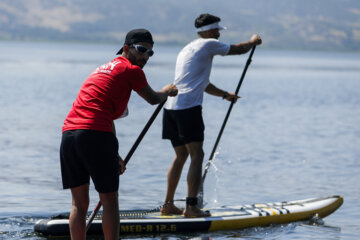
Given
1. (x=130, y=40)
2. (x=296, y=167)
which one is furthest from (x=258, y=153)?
(x=130, y=40)

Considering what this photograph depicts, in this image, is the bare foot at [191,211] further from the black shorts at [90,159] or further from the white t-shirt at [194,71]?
the black shorts at [90,159]

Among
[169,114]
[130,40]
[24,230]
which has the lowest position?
[24,230]

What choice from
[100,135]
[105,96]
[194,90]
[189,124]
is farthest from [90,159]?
[194,90]

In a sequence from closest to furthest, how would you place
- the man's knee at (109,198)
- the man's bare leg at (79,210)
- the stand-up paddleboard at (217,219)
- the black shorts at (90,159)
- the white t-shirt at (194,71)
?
1. the black shorts at (90,159)
2. the man's knee at (109,198)
3. the man's bare leg at (79,210)
4. the stand-up paddleboard at (217,219)
5. the white t-shirt at (194,71)

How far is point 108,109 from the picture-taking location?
6148mm

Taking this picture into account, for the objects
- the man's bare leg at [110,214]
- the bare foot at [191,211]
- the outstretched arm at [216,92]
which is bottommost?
the bare foot at [191,211]

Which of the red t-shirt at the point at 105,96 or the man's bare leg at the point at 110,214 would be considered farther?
the man's bare leg at the point at 110,214

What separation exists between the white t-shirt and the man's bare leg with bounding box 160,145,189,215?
639 mm

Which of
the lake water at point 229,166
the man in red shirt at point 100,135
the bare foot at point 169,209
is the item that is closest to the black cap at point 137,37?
the man in red shirt at point 100,135

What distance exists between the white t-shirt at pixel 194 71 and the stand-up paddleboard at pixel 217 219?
1438mm

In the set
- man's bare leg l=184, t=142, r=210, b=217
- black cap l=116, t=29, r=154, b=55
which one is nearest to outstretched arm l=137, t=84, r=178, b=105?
black cap l=116, t=29, r=154, b=55

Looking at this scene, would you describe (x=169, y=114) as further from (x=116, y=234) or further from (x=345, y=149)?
(x=345, y=149)

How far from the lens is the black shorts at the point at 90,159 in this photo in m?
6.04

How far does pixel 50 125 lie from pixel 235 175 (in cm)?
951
